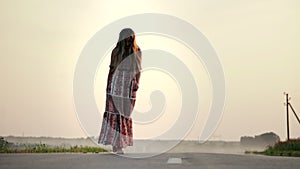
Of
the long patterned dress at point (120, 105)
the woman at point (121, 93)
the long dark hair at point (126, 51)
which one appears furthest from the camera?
the long patterned dress at point (120, 105)

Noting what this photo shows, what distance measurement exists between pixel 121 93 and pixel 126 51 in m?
0.98

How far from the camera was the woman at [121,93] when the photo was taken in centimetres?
1334

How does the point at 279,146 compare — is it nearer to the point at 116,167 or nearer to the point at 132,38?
the point at 132,38

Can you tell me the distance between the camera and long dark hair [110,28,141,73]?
13.1 metres

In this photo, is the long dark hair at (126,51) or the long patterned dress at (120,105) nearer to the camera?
the long dark hair at (126,51)

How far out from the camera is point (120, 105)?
45.1ft

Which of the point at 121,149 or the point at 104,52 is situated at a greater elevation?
the point at 104,52

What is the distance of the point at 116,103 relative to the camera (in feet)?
45.0

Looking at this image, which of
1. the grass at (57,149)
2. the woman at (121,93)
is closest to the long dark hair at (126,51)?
the woman at (121,93)

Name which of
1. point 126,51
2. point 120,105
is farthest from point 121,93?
point 126,51

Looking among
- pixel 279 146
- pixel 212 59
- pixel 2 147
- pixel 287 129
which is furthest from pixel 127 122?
pixel 287 129

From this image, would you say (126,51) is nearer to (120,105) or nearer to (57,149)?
(120,105)

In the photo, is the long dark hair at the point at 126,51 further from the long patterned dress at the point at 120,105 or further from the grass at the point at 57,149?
the grass at the point at 57,149

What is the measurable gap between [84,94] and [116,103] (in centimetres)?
103
